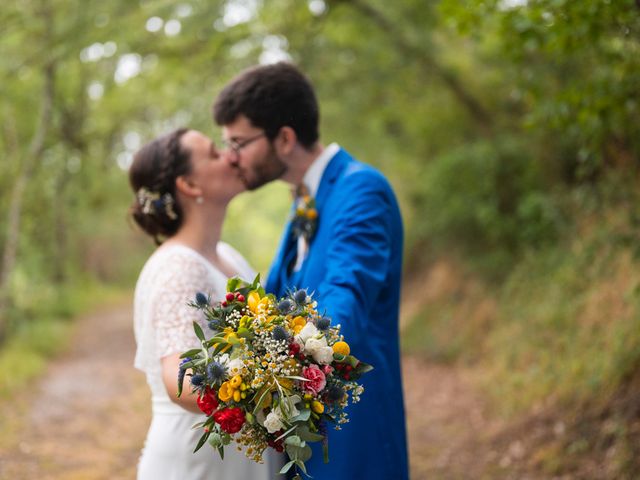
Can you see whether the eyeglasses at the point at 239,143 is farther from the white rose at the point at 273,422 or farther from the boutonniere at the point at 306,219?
the white rose at the point at 273,422

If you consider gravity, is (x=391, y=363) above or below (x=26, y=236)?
below

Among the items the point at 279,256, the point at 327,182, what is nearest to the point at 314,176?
the point at 327,182

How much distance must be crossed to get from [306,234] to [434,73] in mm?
8387

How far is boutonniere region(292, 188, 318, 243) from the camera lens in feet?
9.89

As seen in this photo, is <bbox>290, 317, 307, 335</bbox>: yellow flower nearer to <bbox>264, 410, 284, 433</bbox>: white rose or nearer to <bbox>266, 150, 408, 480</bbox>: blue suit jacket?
<bbox>264, 410, 284, 433</bbox>: white rose

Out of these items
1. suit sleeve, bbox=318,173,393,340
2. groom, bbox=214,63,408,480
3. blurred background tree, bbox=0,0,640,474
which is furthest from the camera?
blurred background tree, bbox=0,0,640,474

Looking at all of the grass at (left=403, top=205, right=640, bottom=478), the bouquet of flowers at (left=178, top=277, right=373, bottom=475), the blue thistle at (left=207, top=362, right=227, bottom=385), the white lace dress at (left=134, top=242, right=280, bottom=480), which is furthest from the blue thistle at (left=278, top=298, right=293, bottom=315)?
the grass at (left=403, top=205, right=640, bottom=478)

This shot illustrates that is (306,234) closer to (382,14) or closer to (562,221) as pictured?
(562,221)

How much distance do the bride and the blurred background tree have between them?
2.06 m

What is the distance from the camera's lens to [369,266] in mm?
2584

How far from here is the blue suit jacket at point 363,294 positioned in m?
2.49

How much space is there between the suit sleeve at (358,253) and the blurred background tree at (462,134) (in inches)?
69.1

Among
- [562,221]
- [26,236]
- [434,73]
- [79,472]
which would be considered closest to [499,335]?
[562,221]

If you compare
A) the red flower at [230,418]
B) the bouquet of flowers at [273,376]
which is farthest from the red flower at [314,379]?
the red flower at [230,418]
